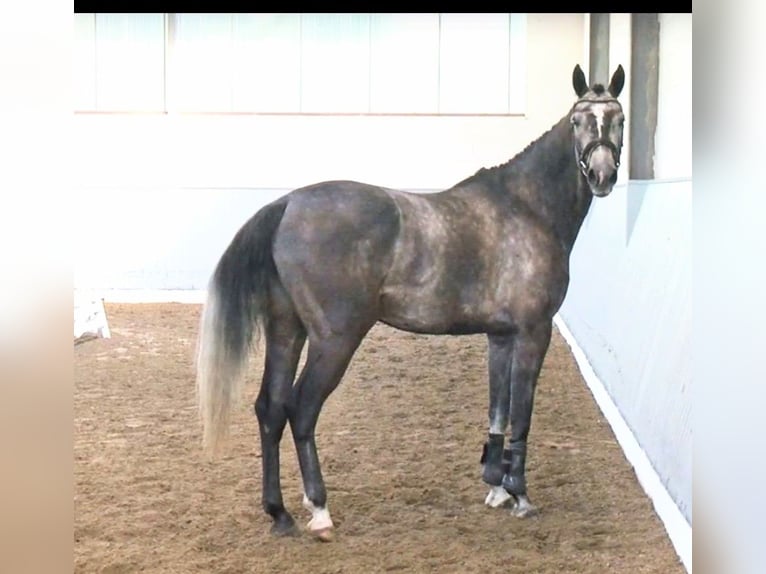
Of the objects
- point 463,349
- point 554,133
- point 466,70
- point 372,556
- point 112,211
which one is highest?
point 466,70

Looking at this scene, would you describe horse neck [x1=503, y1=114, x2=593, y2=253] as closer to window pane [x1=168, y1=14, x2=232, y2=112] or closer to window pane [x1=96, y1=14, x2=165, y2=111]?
window pane [x1=168, y1=14, x2=232, y2=112]

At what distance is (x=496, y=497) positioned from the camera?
2.39m

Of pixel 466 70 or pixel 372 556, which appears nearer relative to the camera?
pixel 372 556

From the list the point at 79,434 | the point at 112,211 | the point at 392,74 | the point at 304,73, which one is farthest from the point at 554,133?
the point at 79,434

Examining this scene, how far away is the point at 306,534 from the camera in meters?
2.37

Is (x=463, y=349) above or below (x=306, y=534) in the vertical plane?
above

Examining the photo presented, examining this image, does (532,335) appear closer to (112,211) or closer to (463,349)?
(463,349)

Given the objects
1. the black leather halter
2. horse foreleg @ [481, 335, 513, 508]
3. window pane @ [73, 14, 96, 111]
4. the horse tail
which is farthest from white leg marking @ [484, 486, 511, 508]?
window pane @ [73, 14, 96, 111]

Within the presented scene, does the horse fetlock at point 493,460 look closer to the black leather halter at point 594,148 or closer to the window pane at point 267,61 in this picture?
the black leather halter at point 594,148

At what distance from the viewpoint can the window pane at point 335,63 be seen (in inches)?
96.9

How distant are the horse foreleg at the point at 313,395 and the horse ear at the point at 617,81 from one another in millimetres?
844

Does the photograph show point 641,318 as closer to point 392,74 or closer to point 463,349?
point 463,349

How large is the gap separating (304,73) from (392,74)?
0.71ft

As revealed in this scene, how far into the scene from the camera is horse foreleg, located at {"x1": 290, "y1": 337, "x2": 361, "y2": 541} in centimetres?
238
